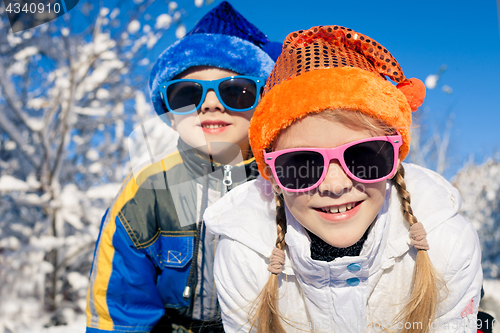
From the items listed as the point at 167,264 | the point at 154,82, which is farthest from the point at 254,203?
the point at 154,82

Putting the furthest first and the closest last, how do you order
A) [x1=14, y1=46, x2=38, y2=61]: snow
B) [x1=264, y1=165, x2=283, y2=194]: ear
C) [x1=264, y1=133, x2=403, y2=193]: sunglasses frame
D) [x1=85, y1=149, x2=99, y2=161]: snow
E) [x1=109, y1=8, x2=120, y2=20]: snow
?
[x1=85, y1=149, x2=99, y2=161]: snow < [x1=109, y1=8, x2=120, y2=20]: snow < [x1=14, y1=46, x2=38, y2=61]: snow < [x1=264, y1=165, x2=283, y2=194]: ear < [x1=264, y1=133, x2=403, y2=193]: sunglasses frame

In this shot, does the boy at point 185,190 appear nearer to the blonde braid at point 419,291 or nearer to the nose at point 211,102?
the nose at point 211,102

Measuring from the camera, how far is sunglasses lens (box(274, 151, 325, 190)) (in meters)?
1.01

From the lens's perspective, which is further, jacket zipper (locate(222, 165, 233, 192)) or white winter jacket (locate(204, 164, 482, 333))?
jacket zipper (locate(222, 165, 233, 192))

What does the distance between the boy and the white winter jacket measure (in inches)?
11.8

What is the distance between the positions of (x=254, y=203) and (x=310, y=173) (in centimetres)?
41

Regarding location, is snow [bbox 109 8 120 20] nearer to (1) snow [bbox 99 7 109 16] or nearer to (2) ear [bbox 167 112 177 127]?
(1) snow [bbox 99 7 109 16]

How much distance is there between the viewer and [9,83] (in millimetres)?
2664

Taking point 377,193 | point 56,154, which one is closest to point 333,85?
point 377,193

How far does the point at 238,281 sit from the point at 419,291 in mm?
684

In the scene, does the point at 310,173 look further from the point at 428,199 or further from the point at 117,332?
the point at 117,332

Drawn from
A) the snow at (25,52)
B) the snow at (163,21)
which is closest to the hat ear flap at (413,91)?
the snow at (163,21)

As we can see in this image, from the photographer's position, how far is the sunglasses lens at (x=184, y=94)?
1.49m

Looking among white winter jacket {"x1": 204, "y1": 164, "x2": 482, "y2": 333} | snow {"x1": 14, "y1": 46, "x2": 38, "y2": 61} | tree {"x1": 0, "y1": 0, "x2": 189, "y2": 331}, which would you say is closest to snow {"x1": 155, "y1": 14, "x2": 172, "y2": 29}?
tree {"x1": 0, "y1": 0, "x2": 189, "y2": 331}
